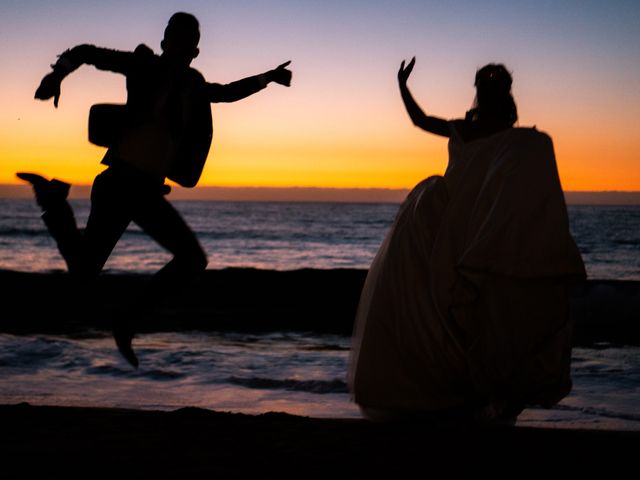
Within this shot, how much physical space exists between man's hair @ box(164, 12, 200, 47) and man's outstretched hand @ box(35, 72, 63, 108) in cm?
75

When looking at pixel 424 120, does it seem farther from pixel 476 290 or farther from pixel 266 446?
pixel 266 446

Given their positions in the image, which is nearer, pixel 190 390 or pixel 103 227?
pixel 103 227

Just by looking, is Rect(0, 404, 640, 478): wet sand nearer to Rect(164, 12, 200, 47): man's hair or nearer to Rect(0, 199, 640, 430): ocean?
Rect(0, 199, 640, 430): ocean

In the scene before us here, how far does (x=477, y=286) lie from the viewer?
4.41m

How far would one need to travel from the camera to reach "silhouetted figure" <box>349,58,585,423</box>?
433cm

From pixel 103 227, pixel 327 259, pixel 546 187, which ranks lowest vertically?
pixel 327 259

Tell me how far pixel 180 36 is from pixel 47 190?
1139mm

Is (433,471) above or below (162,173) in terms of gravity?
below

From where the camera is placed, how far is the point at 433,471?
3613 millimetres

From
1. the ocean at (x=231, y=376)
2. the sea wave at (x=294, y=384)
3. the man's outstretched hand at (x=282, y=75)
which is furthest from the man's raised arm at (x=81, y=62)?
the sea wave at (x=294, y=384)

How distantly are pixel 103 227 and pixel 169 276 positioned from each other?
0.47 m

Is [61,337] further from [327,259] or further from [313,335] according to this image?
Answer: [327,259]

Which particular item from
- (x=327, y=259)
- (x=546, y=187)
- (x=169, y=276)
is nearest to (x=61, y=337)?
(x=169, y=276)

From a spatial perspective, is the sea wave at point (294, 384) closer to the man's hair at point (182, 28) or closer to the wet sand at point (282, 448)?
the wet sand at point (282, 448)
